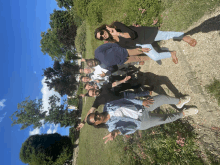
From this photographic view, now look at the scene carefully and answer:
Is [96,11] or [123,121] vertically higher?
[96,11]

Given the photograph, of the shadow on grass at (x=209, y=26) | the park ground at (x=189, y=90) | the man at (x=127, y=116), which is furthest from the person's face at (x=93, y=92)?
the shadow on grass at (x=209, y=26)

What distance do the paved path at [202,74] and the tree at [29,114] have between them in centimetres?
2008

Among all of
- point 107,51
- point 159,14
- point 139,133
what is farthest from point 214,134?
point 159,14

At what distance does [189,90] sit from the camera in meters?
3.79

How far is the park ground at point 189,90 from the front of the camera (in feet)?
10.4

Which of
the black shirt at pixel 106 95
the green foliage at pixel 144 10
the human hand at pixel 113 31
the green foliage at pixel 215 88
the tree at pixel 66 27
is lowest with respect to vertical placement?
the green foliage at pixel 215 88

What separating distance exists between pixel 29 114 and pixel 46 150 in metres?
10.3

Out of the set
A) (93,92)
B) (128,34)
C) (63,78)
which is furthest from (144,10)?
(63,78)

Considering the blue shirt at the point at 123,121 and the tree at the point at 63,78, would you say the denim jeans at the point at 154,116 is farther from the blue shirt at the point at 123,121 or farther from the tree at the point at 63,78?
the tree at the point at 63,78

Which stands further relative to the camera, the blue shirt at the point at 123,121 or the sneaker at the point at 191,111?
the sneaker at the point at 191,111

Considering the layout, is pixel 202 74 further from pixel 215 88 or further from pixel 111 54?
pixel 111 54

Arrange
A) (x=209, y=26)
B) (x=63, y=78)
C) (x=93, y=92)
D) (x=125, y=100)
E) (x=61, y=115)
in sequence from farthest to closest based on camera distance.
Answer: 1. (x=63, y=78)
2. (x=61, y=115)
3. (x=93, y=92)
4. (x=209, y=26)
5. (x=125, y=100)

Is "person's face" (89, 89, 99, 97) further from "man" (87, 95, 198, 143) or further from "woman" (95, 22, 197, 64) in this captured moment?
"woman" (95, 22, 197, 64)

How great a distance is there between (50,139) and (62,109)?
175 inches
